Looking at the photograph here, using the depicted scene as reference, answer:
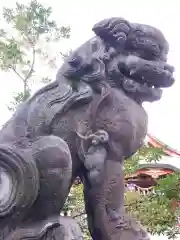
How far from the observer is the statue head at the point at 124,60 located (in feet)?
7.52

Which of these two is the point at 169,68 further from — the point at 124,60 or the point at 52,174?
the point at 52,174

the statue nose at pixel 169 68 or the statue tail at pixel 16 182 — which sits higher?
the statue nose at pixel 169 68

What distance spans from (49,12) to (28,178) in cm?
536

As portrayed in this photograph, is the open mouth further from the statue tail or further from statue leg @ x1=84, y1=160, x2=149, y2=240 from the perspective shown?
the statue tail

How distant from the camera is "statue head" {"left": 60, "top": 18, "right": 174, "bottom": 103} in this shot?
229 cm

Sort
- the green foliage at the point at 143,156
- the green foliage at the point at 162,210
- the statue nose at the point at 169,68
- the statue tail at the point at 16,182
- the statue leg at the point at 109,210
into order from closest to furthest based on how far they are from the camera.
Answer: the statue tail at the point at 16,182, the statue leg at the point at 109,210, the statue nose at the point at 169,68, the green foliage at the point at 162,210, the green foliage at the point at 143,156

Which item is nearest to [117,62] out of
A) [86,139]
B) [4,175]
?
[86,139]

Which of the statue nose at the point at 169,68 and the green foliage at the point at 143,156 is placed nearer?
the statue nose at the point at 169,68

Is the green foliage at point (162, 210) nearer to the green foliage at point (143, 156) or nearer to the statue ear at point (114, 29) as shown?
the green foliage at point (143, 156)

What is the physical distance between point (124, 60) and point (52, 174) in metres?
0.64

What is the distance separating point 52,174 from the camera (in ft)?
6.80

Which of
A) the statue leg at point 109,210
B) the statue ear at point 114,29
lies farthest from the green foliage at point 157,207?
the statue ear at point 114,29

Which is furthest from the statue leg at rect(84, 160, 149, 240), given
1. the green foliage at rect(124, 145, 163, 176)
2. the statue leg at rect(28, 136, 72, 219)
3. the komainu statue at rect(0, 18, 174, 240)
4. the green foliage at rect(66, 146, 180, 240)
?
the green foliage at rect(124, 145, 163, 176)

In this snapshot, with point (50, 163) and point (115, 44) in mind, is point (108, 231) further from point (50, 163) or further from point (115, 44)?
point (115, 44)
